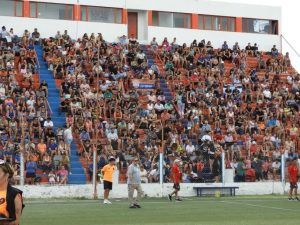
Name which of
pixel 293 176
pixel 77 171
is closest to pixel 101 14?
pixel 77 171

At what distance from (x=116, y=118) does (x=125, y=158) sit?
5231 mm

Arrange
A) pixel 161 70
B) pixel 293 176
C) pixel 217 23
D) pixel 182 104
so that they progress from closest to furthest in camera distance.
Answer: pixel 293 176
pixel 182 104
pixel 161 70
pixel 217 23

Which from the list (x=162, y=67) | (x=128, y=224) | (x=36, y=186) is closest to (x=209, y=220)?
(x=128, y=224)

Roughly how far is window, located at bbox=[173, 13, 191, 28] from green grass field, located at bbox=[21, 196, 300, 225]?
23412 mm

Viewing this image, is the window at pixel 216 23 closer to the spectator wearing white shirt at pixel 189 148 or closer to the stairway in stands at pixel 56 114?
the stairway in stands at pixel 56 114

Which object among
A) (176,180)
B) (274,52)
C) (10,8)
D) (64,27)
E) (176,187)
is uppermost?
(10,8)

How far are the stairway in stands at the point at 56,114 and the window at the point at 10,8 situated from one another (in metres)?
4.23

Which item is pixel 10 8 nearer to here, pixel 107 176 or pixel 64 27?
pixel 64 27

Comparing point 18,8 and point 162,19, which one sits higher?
point 162,19

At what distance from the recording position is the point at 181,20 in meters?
52.0

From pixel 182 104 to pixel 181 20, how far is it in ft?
40.2

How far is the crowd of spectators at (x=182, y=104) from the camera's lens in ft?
113

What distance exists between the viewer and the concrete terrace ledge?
31.1m

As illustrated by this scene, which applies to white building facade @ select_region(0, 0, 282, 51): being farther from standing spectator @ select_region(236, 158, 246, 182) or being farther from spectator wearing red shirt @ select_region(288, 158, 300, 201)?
spectator wearing red shirt @ select_region(288, 158, 300, 201)
